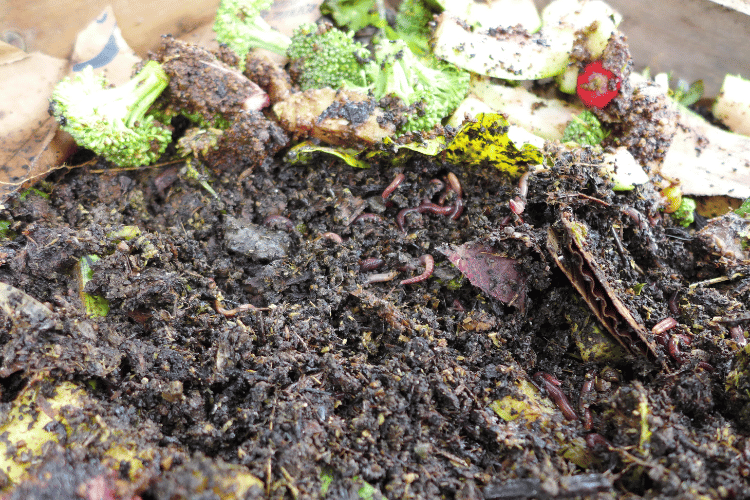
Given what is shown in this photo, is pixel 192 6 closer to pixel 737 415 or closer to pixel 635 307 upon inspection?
pixel 635 307

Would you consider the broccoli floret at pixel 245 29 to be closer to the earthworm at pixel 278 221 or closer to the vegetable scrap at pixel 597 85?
the earthworm at pixel 278 221

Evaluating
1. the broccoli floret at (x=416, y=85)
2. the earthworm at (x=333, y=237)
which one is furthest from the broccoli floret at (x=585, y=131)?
the earthworm at (x=333, y=237)

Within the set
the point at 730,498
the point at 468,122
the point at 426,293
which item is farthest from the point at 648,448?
the point at 468,122

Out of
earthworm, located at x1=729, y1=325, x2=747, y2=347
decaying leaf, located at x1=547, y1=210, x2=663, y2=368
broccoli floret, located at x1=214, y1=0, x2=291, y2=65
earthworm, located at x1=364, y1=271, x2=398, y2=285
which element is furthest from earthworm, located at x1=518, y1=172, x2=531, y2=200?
broccoli floret, located at x1=214, y1=0, x2=291, y2=65

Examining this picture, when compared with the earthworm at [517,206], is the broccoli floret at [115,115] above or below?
below

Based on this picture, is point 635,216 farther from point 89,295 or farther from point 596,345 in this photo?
point 89,295
